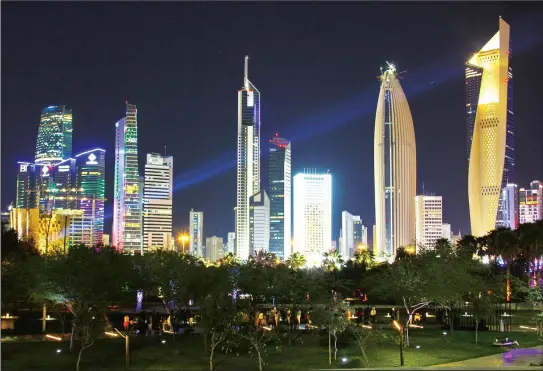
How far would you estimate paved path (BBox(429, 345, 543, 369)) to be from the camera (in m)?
19.1

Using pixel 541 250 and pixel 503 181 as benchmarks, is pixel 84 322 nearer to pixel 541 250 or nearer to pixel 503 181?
pixel 541 250

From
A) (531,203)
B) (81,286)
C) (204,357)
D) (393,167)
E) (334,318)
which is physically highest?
(393,167)

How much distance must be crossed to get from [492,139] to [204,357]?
126m

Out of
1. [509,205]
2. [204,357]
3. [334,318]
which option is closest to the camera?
[334,318]

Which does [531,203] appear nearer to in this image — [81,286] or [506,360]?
[506,360]

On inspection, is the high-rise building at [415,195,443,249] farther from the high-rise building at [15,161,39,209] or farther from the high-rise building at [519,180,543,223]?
the high-rise building at [15,161,39,209]

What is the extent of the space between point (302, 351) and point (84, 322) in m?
7.72

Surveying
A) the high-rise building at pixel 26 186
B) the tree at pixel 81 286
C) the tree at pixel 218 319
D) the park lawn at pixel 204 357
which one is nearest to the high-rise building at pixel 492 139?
the park lawn at pixel 204 357

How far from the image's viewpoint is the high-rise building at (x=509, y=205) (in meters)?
141

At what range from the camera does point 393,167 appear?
529ft

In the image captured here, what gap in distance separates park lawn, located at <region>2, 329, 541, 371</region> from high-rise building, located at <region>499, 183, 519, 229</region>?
119 metres

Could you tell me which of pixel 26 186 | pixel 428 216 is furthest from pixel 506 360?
pixel 428 216

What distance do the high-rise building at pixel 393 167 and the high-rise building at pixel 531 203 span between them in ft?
125

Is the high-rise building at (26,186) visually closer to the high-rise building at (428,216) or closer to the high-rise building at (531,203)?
the high-rise building at (428,216)
